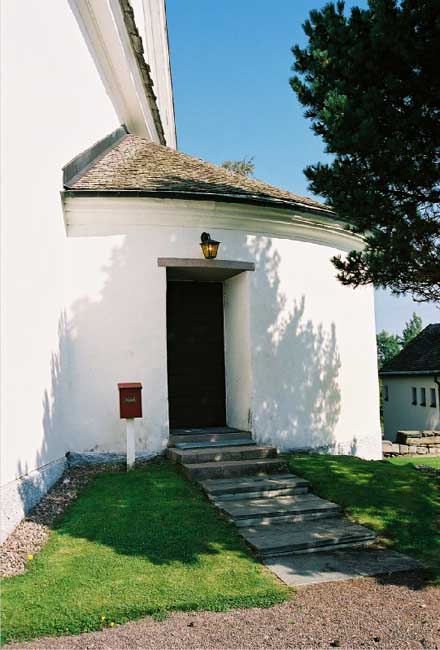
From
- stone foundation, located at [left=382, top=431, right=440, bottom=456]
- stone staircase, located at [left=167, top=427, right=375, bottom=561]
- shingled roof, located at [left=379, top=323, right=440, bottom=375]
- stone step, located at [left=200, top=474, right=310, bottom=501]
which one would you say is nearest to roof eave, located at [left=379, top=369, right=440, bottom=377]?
shingled roof, located at [left=379, top=323, right=440, bottom=375]

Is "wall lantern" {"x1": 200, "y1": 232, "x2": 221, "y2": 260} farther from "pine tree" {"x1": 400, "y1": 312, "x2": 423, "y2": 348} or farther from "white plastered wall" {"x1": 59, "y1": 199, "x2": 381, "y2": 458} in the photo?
"pine tree" {"x1": 400, "y1": 312, "x2": 423, "y2": 348}

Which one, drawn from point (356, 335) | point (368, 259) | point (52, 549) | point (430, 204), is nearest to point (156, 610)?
point (52, 549)

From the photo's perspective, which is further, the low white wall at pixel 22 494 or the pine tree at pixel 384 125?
the pine tree at pixel 384 125

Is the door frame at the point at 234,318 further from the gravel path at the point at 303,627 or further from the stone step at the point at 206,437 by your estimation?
the gravel path at the point at 303,627

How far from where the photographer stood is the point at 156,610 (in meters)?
4.12

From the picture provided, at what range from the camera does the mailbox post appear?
26.6 ft

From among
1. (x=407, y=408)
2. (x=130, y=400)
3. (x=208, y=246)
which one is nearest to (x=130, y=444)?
(x=130, y=400)

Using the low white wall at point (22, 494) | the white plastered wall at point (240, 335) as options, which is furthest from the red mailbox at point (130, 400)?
the low white wall at point (22, 494)

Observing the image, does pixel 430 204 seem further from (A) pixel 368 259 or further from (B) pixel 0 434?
(B) pixel 0 434

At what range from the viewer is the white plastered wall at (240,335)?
8617 millimetres

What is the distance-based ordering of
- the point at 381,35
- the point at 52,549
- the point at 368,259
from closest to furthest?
the point at 52,549 → the point at 381,35 → the point at 368,259

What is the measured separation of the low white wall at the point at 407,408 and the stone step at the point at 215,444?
23983 mm

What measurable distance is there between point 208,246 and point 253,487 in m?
4.01

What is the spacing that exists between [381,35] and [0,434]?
19.7ft
